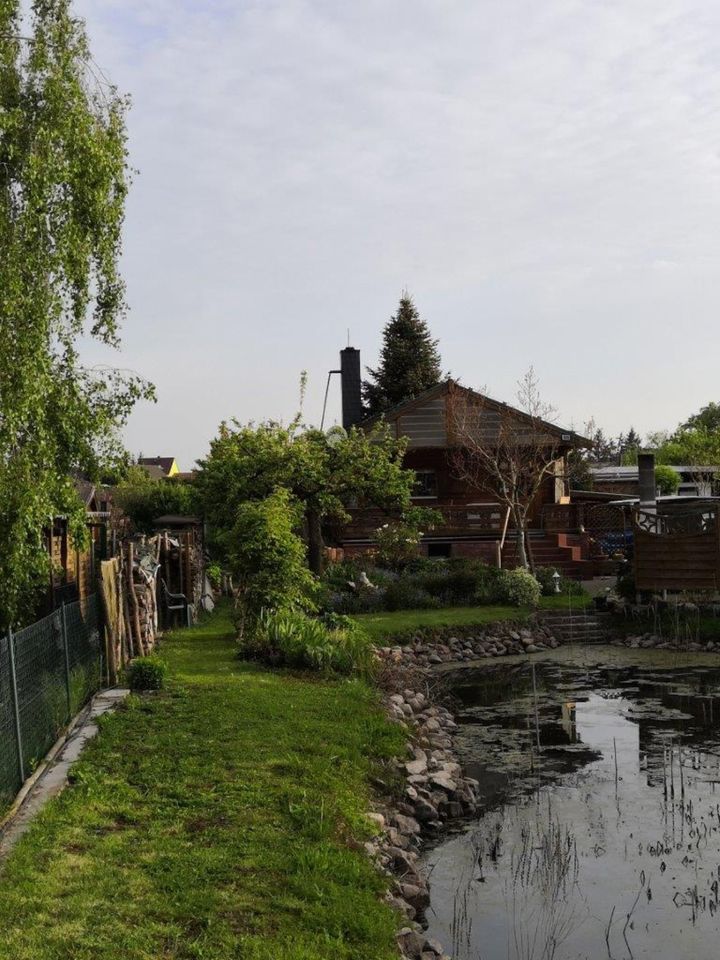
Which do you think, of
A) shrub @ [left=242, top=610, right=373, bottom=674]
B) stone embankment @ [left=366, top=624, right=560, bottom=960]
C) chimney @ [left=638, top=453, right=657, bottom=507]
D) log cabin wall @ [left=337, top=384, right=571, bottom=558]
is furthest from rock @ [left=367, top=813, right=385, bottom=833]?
log cabin wall @ [left=337, top=384, right=571, bottom=558]

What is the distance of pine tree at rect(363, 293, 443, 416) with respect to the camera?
51.1m

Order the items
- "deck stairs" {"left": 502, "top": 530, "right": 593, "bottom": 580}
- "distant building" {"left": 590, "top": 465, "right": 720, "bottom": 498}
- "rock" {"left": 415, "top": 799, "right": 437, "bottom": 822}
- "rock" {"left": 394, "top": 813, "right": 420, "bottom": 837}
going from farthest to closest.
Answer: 1. "distant building" {"left": 590, "top": 465, "right": 720, "bottom": 498}
2. "deck stairs" {"left": 502, "top": 530, "right": 593, "bottom": 580}
3. "rock" {"left": 415, "top": 799, "right": 437, "bottom": 822}
4. "rock" {"left": 394, "top": 813, "right": 420, "bottom": 837}

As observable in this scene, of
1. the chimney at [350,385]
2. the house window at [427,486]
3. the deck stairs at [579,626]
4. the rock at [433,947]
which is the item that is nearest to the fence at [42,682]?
the rock at [433,947]

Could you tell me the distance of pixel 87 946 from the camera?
590 cm

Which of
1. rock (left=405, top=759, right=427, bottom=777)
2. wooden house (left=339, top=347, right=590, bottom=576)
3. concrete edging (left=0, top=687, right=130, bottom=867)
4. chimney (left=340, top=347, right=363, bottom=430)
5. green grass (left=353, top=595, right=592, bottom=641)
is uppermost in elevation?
chimney (left=340, top=347, right=363, bottom=430)

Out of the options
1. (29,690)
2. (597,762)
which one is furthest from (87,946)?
(597,762)

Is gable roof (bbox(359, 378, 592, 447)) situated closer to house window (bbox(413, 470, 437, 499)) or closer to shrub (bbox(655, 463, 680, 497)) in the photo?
house window (bbox(413, 470, 437, 499))

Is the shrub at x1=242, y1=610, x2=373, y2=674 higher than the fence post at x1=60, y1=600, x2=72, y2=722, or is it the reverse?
the fence post at x1=60, y1=600, x2=72, y2=722

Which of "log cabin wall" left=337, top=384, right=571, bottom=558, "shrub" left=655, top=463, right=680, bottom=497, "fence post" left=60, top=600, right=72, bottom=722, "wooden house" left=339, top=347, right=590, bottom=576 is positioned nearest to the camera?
"fence post" left=60, top=600, right=72, bottom=722

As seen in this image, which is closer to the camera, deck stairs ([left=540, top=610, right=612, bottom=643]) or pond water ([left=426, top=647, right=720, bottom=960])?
pond water ([left=426, top=647, right=720, bottom=960])

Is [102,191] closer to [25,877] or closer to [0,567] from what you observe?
[0,567]

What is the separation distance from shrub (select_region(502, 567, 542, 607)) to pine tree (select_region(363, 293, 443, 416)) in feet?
86.6

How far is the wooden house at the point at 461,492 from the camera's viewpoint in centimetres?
3134

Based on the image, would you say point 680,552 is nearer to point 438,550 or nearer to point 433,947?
point 438,550
